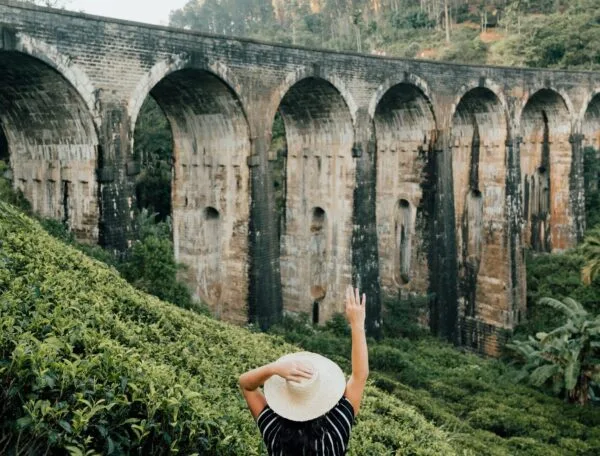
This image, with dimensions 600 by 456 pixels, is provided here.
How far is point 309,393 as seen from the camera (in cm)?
296

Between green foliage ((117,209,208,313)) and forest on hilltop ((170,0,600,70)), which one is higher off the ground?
forest on hilltop ((170,0,600,70))

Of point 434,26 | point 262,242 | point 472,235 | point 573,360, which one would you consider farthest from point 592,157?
point 434,26

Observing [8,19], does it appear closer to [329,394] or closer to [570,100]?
[329,394]

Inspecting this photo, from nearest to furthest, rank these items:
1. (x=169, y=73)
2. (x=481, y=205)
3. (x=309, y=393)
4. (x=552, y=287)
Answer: (x=309, y=393) < (x=169, y=73) < (x=481, y=205) < (x=552, y=287)

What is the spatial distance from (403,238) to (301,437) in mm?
18387

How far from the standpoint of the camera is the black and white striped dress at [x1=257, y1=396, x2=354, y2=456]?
3.01 m

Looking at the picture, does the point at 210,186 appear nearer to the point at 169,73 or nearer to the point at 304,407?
the point at 169,73

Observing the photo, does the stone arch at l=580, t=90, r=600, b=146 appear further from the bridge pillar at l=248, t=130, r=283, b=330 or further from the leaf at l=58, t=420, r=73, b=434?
the leaf at l=58, t=420, r=73, b=434

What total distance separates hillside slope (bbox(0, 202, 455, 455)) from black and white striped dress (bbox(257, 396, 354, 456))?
0.74 metres

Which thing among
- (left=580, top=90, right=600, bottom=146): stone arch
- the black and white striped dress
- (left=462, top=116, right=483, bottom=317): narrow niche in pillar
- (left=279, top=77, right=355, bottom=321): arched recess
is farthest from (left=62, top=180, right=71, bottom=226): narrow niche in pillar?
(left=580, top=90, right=600, bottom=146): stone arch

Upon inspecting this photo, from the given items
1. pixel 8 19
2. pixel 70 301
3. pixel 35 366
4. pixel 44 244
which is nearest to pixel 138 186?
pixel 8 19

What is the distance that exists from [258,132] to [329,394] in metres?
12.6

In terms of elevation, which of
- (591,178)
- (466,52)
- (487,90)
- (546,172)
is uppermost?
(466,52)

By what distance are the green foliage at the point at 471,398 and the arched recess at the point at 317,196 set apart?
4.95 ft
